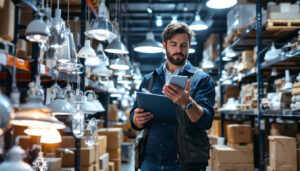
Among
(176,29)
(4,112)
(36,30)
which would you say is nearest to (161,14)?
(176,29)

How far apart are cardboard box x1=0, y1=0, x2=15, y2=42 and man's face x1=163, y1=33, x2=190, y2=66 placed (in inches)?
47.9

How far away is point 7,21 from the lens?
2391mm

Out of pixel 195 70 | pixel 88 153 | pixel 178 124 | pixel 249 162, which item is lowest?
pixel 249 162

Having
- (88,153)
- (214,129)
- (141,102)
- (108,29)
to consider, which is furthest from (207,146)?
(214,129)

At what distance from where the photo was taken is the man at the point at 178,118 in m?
2.09

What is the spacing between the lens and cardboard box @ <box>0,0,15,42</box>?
93.9 inches

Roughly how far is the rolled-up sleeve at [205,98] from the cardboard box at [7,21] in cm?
144

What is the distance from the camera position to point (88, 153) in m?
4.41

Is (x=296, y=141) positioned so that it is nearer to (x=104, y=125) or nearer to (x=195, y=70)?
(x=195, y=70)

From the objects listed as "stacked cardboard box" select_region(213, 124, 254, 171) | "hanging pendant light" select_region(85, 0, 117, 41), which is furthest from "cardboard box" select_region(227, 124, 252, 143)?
"hanging pendant light" select_region(85, 0, 117, 41)

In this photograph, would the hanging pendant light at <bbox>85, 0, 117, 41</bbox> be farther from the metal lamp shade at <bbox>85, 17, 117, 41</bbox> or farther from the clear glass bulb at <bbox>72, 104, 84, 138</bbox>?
the clear glass bulb at <bbox>72, 104, 84, 138</bbox>

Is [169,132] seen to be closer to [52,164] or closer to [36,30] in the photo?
[36,30]

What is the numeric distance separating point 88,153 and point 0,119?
3.36 metres

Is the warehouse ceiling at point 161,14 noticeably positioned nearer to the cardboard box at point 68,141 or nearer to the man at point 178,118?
the cardboard box at point 68,141
